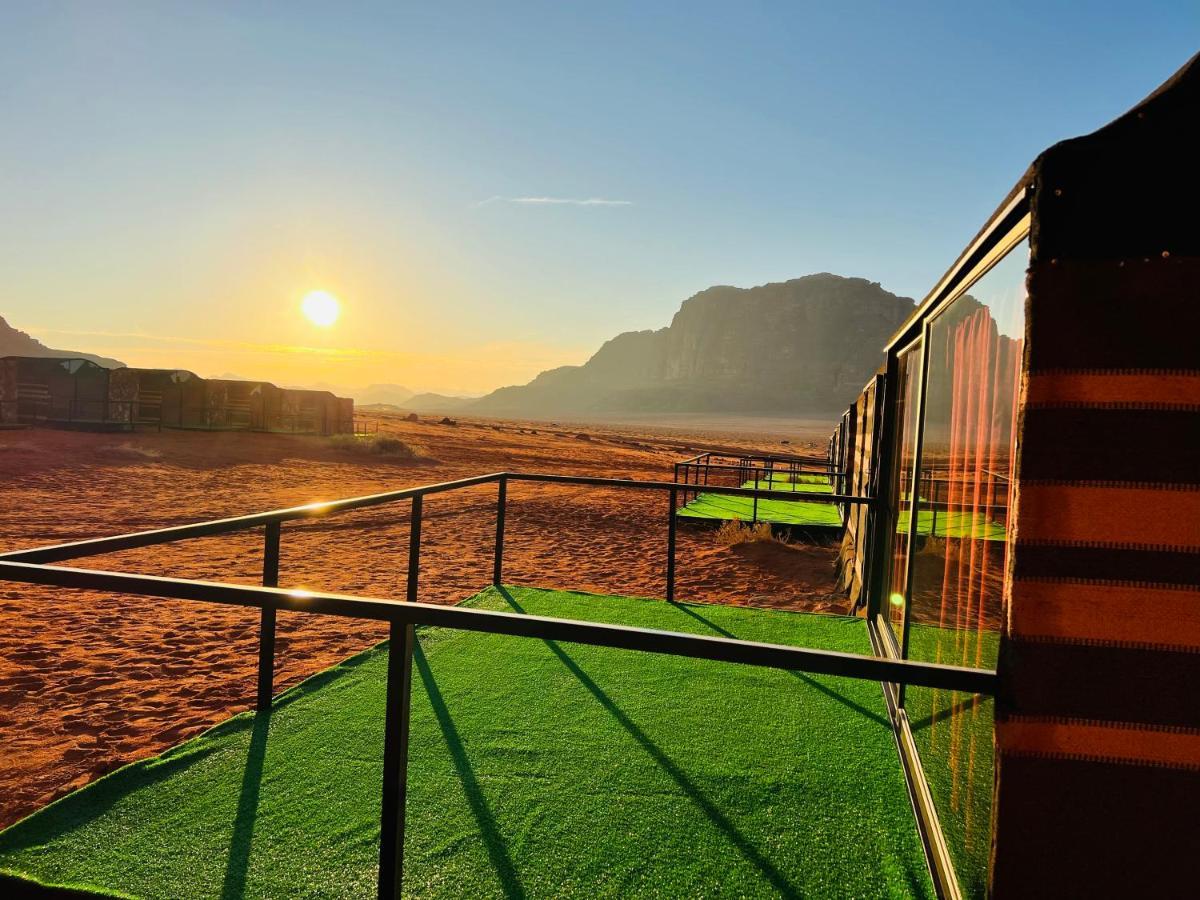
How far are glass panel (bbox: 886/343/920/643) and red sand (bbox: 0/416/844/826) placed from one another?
12.3 ft

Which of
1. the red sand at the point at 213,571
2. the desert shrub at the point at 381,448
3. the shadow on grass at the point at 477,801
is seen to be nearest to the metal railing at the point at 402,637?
the shadow on grass at the point at 477,801

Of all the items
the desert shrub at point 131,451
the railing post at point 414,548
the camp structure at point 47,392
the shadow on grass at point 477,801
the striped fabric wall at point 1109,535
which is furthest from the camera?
the camp structure at point 47,392

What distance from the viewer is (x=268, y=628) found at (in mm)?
3143

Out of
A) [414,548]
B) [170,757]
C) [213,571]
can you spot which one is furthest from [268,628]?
[213,571]

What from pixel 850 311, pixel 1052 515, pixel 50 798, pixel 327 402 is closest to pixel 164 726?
pixel 50 798

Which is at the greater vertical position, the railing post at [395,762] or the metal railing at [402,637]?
the metal railing at [402,637]

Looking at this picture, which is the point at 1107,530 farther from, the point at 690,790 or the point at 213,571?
the point at 213,571

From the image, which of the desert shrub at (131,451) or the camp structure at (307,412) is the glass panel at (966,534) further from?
the camp structure at (307,412)

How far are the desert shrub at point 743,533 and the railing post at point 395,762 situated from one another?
9327 mm

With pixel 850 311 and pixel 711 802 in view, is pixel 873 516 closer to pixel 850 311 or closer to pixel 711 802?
pixel 711 802

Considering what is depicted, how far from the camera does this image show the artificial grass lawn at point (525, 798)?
6.93 feet

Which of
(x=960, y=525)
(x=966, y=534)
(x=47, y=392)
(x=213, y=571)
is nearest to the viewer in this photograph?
(x=966, y=534)

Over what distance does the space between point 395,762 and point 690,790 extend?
1410mm

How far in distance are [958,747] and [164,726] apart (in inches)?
162
